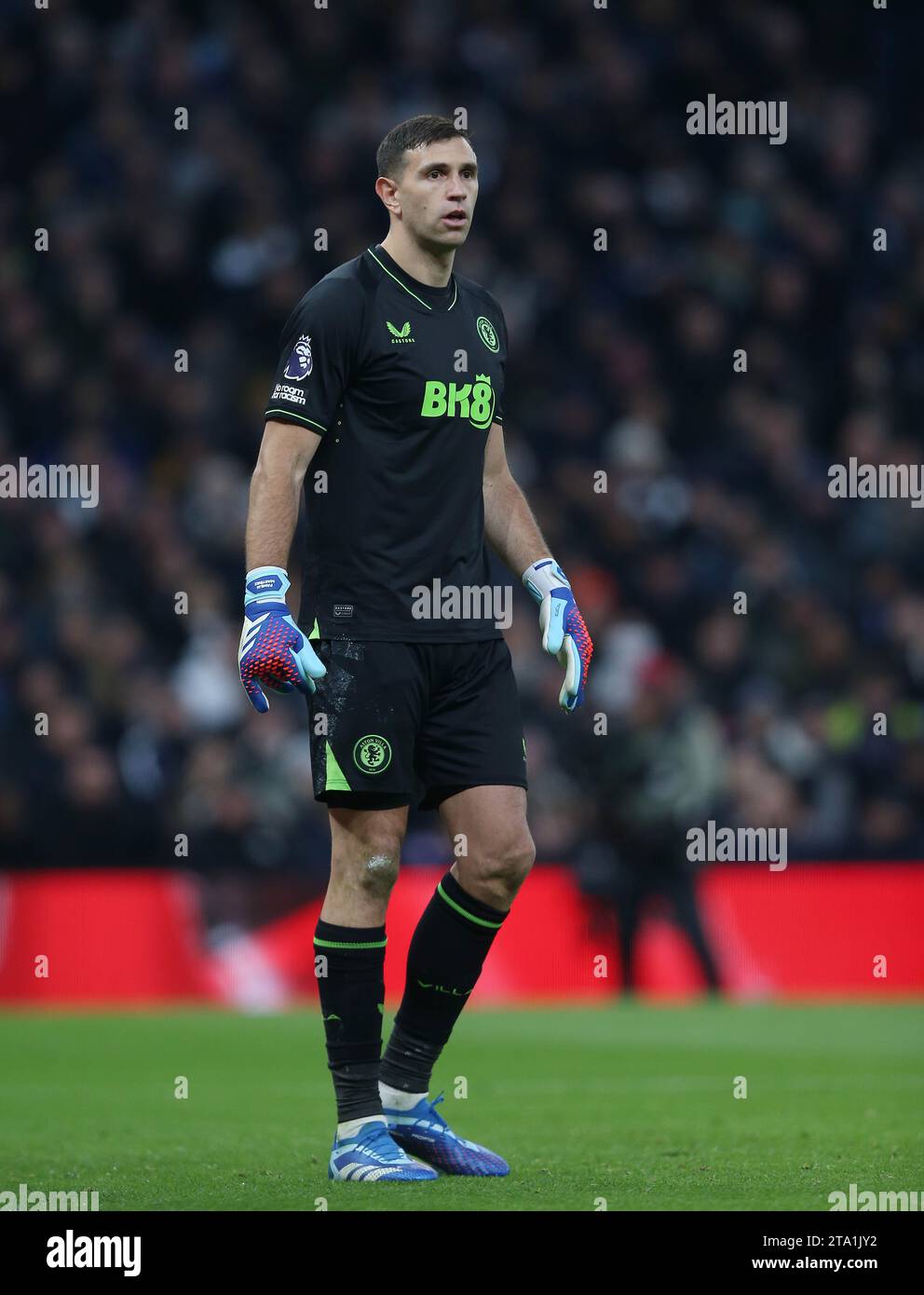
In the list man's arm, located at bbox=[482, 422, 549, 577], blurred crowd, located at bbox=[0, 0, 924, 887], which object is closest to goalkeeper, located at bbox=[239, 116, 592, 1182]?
man's arm, located at bbox=[482, 422, 549, 577]

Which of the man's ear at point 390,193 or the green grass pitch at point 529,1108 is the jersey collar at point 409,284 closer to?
the man's ear at point 390,193

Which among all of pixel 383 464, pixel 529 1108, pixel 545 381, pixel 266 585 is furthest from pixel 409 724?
pixel 545 381

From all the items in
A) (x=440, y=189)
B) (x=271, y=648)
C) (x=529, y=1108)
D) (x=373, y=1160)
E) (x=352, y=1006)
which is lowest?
(x=529, y=1108)

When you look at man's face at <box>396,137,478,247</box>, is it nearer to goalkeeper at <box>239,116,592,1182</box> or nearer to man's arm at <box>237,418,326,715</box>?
goalkeeper at <box>239,116,592,1182</box>

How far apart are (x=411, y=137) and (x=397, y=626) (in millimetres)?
1287

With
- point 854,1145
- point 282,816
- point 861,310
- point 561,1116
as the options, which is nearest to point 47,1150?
point 561,1116

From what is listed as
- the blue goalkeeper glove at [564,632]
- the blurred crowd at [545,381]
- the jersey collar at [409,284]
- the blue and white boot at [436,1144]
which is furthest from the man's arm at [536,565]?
the blurred crowd at [545,381]

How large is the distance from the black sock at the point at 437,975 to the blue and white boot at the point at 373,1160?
28 centimetres

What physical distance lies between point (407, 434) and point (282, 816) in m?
7.34

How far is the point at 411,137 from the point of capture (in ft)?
18.1

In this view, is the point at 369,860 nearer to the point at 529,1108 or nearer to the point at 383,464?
the point at 383,464

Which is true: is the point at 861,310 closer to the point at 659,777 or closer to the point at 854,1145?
the point at 659,777

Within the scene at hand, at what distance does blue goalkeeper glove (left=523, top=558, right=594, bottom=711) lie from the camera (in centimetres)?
567

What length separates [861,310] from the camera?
631 inches
